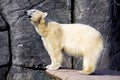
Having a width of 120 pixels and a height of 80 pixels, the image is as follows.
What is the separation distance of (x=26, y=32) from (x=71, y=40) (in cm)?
247

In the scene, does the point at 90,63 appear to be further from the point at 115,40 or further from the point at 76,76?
the point at 115,40

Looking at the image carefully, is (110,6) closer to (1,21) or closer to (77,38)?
(1,21)

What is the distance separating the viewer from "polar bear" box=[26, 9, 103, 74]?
6008 mm

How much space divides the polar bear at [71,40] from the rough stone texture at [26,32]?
7.23ft

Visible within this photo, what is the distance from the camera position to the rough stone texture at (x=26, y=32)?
843 centimetres

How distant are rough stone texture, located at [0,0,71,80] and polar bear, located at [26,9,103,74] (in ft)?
7.23

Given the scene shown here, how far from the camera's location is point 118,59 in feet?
29.5

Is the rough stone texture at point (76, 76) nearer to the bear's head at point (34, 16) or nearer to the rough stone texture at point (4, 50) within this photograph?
the bear's head at point (34, 16)

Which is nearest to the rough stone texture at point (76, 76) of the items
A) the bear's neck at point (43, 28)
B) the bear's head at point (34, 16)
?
the bear's neck at point (43, 28)

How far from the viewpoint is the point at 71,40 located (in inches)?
243

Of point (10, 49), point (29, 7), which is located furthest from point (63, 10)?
point (10, 49)

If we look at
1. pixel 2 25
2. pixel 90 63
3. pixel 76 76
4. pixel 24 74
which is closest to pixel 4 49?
pixel 2 25

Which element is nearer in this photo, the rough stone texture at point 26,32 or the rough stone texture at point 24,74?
the rough stone texture at point 26,32

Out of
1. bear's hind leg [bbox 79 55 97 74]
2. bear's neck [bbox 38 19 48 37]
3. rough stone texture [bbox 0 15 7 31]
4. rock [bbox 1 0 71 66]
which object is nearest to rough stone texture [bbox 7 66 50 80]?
rock [bbox 1 0 71 66]
